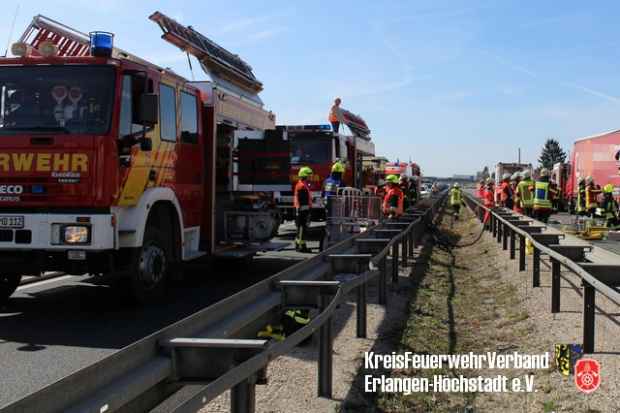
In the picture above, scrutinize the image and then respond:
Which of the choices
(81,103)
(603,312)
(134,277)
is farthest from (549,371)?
(81,103)

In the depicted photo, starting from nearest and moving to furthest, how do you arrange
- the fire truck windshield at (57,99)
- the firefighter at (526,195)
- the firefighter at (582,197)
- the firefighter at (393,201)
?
the fire truck windshield at (57,99) → the firefighter at (393,201) → the firefighter at (526,195) → the firefighter at (582,197)

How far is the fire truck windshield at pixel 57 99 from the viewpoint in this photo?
762 cm

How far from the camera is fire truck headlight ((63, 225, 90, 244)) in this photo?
24.2 feet

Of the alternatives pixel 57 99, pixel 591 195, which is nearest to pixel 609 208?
pixel 591 195

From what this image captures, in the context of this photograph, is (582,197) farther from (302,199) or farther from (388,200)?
(302,199)

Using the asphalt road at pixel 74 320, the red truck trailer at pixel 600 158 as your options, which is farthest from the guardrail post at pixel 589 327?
the red truck trailer at pixel 600 158

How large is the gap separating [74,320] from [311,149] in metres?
12.2

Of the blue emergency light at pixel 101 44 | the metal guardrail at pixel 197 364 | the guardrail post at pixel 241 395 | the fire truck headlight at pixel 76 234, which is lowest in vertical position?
the guardrail post at pixel 241 395

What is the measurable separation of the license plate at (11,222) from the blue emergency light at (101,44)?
2.02 m

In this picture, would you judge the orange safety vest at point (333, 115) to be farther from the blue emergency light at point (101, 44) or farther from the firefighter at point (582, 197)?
the blue emergency light at point (101, 44)

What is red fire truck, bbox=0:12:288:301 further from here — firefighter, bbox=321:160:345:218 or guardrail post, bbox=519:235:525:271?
guardrail post, bbox=519:235:525:271

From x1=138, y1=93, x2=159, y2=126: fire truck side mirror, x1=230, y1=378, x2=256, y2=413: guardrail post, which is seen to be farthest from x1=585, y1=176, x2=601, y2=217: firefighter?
x1=230, y1=378, x2=256, y2=413: guardrail post

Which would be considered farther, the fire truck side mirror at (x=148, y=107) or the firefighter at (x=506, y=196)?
the firefighter at (x=506, y=196)

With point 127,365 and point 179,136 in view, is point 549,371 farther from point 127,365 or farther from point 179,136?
point 179,136
